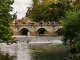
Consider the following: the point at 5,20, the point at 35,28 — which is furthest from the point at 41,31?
the point at 5,20

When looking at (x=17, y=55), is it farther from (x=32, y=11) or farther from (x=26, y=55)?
(x=32, y=11)

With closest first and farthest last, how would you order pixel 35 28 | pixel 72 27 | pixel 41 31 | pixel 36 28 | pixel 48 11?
pixel 72 27
pixel 36 28
pixel 35 28
pixel 48 11
pixel 41 31

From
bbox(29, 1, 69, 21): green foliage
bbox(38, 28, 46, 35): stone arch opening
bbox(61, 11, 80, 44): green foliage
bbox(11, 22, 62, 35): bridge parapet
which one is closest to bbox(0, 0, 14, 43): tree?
bbox(61, 11, 80, 44): green foliage

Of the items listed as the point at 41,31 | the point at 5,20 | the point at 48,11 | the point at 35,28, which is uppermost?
the point at 5,20

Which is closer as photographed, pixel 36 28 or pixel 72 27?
pixel 72 27

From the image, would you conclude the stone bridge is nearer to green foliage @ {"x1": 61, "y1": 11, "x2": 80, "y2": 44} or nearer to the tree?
green foliage @ {"x1": 61, "y1": 11, "x2": 80, "y2": 44}

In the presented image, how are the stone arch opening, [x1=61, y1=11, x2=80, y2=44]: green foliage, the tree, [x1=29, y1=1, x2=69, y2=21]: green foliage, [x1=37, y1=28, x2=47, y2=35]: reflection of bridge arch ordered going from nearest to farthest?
the tree
[x1=61, y1=11, x2=80, y2=44]: green foliage
[x1=37, y1=28, x2=47, y2=35]: reflection of bridge arch
[x1=29, y1=1, x2=69, y2=21]: green foliage
the stone arch opening

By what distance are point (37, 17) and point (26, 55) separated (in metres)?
53.8

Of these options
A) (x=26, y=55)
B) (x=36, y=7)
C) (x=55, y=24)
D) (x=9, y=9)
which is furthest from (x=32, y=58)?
(x=36, y=7)

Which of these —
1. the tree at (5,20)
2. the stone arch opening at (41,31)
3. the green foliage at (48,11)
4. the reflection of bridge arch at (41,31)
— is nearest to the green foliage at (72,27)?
the tree at (5,20)

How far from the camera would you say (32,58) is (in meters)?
40.2

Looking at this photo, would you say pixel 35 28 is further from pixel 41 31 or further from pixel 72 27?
pixel 72 27

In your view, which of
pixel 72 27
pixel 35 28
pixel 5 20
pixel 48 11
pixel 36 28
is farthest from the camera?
pixel 48 11

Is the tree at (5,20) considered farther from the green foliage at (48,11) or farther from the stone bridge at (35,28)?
the green foliage at (48,11)
